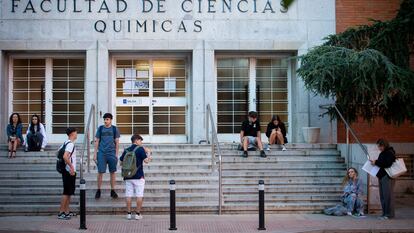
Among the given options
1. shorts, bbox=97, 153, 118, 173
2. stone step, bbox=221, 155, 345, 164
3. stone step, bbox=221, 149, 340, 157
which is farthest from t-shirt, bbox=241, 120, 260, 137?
shorts, bbox=97, 153, 118, 173

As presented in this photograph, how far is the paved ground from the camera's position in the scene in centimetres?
1071

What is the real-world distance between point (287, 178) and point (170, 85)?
6.03 meters

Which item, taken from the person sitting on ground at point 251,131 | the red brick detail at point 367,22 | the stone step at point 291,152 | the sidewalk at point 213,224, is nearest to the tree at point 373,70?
the stone step at point 291,152

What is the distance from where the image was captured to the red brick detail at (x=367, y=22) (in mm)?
18453

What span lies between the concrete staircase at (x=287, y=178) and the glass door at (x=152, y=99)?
315cm

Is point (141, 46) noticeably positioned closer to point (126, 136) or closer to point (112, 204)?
point (126, 136)

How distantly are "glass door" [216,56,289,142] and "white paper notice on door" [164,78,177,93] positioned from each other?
1434 millimetres

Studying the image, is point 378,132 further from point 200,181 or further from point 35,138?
point 35,138

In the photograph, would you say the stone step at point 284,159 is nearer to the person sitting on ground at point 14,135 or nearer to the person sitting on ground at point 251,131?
the person sitting on ground at point 251,131

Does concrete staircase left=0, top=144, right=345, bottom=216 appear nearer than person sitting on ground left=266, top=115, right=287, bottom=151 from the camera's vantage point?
Yes

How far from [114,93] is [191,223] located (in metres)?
8.36

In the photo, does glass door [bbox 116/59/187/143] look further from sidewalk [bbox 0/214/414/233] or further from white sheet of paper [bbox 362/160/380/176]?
white sheet of paper [bbox 362/160/380/176]

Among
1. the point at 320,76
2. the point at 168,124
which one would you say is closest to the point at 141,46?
the point at 168,124

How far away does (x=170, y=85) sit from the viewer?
19.1m
